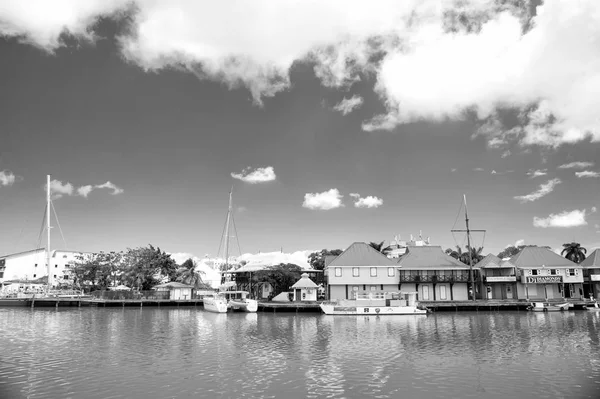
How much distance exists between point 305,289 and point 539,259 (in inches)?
→ 1536

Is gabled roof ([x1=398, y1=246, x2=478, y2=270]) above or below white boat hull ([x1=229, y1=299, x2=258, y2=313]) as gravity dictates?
above

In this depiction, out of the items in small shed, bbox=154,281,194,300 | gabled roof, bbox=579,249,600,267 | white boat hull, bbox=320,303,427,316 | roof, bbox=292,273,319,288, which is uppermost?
gabled roof, bbox=579,249,600,267

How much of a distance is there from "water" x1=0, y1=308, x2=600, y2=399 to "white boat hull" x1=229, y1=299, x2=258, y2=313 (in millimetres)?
15563

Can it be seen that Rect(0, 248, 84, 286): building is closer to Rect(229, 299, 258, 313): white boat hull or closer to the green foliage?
the green foliage

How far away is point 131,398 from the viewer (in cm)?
1828

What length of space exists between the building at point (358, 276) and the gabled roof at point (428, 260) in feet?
9.21

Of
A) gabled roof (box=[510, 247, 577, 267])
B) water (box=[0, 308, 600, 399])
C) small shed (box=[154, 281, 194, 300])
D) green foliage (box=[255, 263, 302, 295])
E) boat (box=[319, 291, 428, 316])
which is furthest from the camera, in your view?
small shed (box=[154, 281, 194, 300])

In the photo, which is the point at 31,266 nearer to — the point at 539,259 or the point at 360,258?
the point at 360,258

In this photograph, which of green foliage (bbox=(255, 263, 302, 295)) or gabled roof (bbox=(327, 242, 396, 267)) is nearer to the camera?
gabled roof (bbox=(327, 242, 396, 267))

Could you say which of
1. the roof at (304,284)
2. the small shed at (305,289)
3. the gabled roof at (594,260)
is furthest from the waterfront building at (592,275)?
the roof at (304,284)

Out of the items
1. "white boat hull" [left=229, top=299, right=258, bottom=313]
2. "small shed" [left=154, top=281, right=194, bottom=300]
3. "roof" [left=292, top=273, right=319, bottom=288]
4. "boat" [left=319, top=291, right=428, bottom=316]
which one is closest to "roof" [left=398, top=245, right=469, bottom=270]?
"boat" [left=319, top=291, right=428, bottom=316]

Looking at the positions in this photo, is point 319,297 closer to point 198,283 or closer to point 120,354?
point 198,283

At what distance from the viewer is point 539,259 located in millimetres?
70188

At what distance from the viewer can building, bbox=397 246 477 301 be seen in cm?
6662
